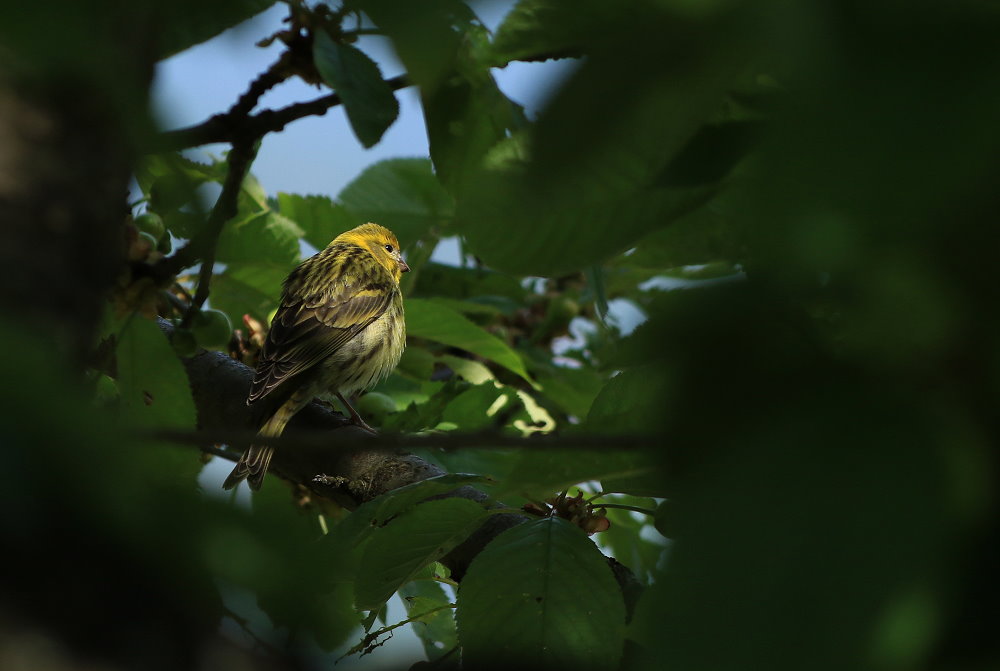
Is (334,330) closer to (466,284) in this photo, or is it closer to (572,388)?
(466,284)

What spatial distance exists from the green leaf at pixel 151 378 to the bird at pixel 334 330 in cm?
285

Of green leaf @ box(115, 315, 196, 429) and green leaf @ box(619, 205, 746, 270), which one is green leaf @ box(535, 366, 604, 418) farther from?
green leaf @ box(619, 205, 746, 270)

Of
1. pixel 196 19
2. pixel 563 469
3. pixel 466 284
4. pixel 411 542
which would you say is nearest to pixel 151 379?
pixel 411 542

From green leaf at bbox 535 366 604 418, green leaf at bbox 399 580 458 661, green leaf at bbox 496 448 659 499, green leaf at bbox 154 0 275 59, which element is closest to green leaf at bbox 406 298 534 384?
green leaf at bbox 535 366 604 418

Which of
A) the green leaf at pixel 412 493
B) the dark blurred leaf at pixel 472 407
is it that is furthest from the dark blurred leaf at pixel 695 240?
the dark blurred leaf at pixel 472 407

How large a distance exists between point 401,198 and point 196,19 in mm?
4104

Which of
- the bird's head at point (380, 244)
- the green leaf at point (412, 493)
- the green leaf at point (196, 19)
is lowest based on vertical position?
the bird's head at point (380, 244)

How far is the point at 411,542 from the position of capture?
219 cm

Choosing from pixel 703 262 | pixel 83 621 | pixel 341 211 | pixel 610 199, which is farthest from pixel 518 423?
pixel 83 621

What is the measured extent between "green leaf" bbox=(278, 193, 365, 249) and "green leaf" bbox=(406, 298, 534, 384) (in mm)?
901

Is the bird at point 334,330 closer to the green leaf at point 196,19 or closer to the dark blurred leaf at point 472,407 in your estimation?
the dark blurred leaf at point 472,407

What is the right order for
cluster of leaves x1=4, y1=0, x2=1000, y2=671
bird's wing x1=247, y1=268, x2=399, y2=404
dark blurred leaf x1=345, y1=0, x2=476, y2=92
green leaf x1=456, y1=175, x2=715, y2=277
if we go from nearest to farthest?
cluster of leaves x1=4, y1=0, x2=1000, y2=671, dark blurred leaf x1=345, y1=0, x2=476, y2=92, green leaf x1=456, y1=175, x2=715, y2=277, bird's wing x1=247, y1=268, x2=399, y2=404

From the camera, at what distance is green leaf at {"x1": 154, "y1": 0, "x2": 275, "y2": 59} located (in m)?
0.76

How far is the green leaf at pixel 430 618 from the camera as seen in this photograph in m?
3.04
